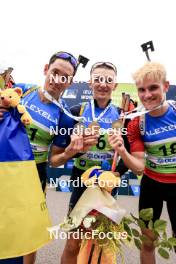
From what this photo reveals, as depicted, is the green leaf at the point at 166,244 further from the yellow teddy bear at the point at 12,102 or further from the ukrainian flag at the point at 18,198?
the yellow teddy bear at the point at 12,102

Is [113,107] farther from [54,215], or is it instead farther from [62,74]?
[54,215]

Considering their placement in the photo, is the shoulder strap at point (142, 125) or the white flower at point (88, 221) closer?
the white flower at point (88, 221)

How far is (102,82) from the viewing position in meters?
1.80

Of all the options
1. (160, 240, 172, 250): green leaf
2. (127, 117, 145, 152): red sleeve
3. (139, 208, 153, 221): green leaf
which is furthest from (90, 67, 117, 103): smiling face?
(160, 240, 172, 250): green leaf

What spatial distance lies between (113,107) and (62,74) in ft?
1.29

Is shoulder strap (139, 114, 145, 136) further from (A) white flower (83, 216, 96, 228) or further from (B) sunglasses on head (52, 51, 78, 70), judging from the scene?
(A) white flower (83, 216, 96, 228)

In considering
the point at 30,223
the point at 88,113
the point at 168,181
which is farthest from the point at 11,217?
the point at 168,181

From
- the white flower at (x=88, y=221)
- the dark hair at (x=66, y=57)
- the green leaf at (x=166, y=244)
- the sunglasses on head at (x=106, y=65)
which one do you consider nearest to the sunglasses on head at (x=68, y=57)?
the dark hair at (x=66, y=57)

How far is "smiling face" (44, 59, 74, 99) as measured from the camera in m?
1.76

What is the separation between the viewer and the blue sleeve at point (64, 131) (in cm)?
180

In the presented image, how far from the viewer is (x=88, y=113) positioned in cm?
190

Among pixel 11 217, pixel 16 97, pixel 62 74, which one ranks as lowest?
pixel 11 217

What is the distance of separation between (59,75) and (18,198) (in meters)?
0.82

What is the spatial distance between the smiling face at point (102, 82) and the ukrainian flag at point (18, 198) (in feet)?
2.11
